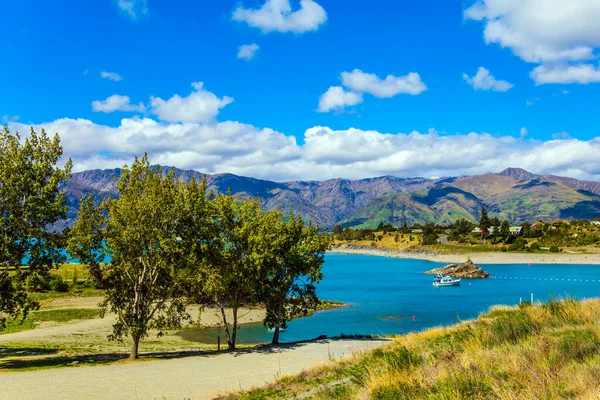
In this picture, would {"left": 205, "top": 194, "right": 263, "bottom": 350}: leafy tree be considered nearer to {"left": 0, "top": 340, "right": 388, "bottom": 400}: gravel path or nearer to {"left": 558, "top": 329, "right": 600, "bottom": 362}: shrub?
{"left": 0, "top": 340, "right": 388, "bottom": 400}: gravel path

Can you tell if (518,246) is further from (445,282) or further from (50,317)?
(50,317)

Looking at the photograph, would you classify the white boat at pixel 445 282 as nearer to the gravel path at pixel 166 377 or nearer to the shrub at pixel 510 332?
the gravel path at pixel 166 377

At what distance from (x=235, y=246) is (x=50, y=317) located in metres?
39.6

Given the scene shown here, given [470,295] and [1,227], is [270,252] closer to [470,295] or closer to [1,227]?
[1,227]

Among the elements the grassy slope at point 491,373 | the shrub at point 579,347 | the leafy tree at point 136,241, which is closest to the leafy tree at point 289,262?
the leafy tree at point 136,241

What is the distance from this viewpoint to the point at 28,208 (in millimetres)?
27594

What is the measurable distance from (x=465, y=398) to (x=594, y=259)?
189m

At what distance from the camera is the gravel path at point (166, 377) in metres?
19.6

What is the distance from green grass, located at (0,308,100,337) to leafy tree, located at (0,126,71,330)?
2771cm

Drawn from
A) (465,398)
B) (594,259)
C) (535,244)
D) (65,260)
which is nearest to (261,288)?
(65,260)

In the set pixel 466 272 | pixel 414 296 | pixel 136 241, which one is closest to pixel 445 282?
pixel 466 272

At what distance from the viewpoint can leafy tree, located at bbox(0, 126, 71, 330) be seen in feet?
89.1

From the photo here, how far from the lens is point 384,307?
254 feet

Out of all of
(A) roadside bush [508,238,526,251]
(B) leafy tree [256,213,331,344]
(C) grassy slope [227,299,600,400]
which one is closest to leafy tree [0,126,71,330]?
(B) leafy tree [256,213,331,344]
